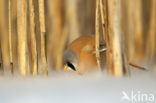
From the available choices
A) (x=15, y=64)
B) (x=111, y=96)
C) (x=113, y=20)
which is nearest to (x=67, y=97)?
(x=111, y=96)

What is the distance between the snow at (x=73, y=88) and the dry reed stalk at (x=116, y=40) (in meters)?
0.03

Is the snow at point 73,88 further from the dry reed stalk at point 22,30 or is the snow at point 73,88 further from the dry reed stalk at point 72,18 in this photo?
the dry reed stalk at point 72,18

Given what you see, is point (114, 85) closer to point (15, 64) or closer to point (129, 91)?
point (129, 91)

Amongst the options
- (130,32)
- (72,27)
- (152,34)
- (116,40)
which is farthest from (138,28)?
(116,40)

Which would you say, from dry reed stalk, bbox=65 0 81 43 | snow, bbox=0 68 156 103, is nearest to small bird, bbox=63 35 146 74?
snow, bbox=0 68 156 103

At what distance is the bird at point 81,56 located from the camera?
1.10 metres

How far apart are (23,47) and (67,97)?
279 millimetres

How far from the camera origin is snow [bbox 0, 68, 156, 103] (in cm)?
75

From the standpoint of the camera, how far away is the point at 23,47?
955mm

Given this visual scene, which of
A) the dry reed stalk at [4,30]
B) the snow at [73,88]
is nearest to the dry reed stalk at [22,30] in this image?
the snow at [73,88]

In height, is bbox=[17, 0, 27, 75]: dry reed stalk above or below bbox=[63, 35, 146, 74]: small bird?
above

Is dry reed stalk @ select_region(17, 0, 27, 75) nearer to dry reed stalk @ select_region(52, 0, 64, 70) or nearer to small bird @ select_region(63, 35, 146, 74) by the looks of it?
small bird @ select_region(63, 35, 146, 74)

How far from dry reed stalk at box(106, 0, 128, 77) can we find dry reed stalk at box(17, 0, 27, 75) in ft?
0.89

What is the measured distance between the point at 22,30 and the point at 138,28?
2.15 feet
